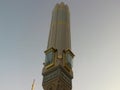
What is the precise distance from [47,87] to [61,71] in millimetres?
5167

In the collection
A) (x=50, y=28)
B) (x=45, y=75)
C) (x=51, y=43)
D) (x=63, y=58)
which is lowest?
(x=45, y=75)

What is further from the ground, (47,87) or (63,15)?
(63,15)

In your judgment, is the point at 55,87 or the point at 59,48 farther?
the point at 59,48

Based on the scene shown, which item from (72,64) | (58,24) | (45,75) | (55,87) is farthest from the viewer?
(58,24)

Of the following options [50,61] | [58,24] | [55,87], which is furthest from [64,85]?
[58,24]

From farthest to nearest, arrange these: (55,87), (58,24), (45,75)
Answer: (58,24) < (45,75) < (55,87)

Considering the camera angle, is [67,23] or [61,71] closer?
[61,71]

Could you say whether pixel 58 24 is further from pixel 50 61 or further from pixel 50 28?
pixel 50 61

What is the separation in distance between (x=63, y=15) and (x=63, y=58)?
17502 millimetres

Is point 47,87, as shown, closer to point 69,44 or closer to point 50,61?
point 50,61

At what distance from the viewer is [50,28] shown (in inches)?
3068

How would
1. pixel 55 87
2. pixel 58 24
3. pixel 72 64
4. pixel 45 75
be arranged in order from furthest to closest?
pixel 58 24
pixel 72 64
pixel 45 75
pixel 55 87

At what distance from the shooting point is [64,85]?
6197cm

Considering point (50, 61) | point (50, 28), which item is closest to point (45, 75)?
point (50, 61)
